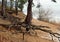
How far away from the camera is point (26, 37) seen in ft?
77.4

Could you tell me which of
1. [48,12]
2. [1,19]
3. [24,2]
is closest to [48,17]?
[48,12]

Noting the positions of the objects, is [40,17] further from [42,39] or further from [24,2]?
[42,39]

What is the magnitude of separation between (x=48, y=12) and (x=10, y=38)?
79.2 ft

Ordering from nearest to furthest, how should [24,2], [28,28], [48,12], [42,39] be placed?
[28,28]
[42,39]
[24,2]
[48,12]

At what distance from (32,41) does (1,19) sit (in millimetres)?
4901

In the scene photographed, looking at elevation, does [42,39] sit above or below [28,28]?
below

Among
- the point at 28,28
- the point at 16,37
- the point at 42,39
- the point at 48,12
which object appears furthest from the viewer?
the point at 48,12

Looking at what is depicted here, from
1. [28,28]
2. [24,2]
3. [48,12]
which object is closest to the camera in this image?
[28,28]

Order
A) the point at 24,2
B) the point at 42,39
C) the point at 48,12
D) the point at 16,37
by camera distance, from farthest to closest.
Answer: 1. the point at 48,12
2. the point at 24,2
3. the point at 42,39
4. the point at 16,37

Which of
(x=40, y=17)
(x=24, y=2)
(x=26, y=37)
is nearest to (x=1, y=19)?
(x=26, y=37)

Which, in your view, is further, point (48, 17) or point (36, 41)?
point (48, 17)

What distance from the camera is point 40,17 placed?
1805 inches

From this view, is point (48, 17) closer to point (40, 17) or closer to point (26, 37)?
point (40, 17)

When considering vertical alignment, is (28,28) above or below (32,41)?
above
